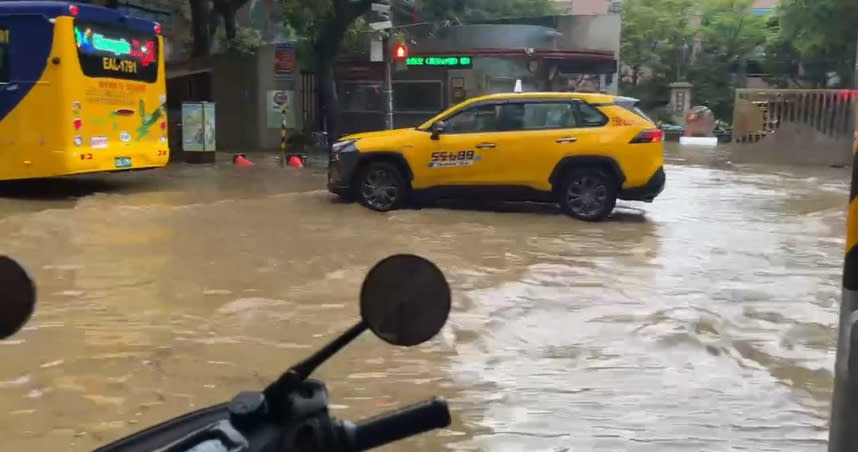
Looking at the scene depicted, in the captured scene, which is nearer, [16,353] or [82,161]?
[16,353]

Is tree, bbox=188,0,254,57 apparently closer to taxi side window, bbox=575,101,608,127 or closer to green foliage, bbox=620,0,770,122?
taxi side window, bbox=575,101,608,127

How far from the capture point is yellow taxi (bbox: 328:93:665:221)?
37.9 feet

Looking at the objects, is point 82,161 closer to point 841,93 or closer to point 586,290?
point 586,290

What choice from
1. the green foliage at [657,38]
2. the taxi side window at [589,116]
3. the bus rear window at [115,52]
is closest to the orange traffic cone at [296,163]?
the bus rear window at [115,52]

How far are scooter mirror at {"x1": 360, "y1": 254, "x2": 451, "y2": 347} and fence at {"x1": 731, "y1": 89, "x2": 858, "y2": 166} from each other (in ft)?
71.1

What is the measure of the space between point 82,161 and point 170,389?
9240 mm

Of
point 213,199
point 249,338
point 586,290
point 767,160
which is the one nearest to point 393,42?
point 213,199

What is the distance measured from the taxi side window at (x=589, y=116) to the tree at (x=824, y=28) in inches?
724

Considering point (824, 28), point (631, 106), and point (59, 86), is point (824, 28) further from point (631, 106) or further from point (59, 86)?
point (59, 86)

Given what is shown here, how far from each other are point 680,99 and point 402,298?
122 feet

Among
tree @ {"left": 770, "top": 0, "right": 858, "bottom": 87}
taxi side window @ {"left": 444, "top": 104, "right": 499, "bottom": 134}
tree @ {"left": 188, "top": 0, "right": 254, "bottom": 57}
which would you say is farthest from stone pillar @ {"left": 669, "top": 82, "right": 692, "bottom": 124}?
taxi side window @ {"left": 444, "top": 104, "right": 499, "bottom": 134}

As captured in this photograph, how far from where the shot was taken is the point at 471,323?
6691mm

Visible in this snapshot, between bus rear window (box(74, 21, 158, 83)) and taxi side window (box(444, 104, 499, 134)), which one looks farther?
bus rear window (box(74, 21, 158, 83))

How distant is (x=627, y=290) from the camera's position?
778cm
